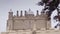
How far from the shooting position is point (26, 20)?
3581 centimetres

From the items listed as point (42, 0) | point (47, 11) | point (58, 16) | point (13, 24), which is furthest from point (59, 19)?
point (13, 24)

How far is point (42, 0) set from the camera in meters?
2.47

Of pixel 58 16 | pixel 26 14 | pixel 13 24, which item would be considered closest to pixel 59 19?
pixel 58 16

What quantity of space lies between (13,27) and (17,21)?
5.29 feet

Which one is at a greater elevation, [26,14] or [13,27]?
[26,14]

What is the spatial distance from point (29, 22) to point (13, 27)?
147 inches

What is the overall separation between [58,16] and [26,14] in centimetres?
3256

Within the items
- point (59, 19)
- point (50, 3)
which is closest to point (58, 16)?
point (59, 19)

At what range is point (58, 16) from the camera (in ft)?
7.89

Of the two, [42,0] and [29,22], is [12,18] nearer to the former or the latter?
[29,22]

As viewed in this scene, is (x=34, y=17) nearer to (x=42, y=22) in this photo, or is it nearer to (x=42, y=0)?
(x=42, y=22)

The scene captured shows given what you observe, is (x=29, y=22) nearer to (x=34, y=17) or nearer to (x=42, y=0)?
(x=34, y=17)

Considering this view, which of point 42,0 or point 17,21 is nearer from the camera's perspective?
point 42,0

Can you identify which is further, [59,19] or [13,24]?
[13,24]
